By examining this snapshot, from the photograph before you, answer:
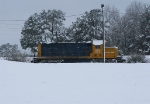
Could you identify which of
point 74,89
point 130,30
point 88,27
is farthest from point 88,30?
point 74,89

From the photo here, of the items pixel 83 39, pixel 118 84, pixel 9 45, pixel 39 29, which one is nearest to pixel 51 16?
pixel 39 29

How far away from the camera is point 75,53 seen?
35.1 metres

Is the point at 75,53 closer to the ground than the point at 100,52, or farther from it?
closer to the ground

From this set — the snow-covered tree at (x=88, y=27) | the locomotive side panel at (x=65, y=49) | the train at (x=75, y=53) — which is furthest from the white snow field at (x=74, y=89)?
the snow-covered tree at (x=88, y=27)

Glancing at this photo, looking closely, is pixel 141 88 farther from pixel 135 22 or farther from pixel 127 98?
pixel 135 22

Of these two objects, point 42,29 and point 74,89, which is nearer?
point 74,89

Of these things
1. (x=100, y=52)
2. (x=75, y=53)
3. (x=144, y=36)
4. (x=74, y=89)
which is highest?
(x=144, y=36)

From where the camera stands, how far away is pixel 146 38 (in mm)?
50188

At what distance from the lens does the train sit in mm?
34500

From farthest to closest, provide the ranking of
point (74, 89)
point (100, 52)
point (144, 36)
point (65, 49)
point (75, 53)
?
Answer: point (144, 36) < point (65, 49) < point (75, 53) < point (100, 52) < point (74, 89)

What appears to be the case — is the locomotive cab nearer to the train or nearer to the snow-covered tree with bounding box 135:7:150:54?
the train

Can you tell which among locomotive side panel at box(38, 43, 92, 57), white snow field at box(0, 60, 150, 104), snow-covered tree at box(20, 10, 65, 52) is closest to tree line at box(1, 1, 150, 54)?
snow-covered tree at box(20, 10, 65, 52)

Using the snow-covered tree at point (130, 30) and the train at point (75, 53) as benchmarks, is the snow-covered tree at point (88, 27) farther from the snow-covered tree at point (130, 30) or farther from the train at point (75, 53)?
the train at point (75, 53)

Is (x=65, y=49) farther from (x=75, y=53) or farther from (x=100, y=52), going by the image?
(x=100, y=52)
